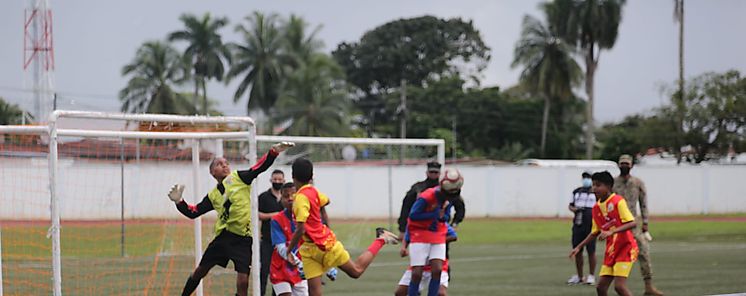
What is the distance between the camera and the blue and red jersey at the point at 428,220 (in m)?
11.5

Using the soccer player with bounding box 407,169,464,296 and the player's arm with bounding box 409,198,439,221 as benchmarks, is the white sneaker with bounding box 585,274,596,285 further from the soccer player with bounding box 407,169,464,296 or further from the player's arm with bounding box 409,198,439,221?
the player's arm with bounding box 409,198,439,221

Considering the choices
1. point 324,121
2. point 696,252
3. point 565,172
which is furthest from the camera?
point 324,121

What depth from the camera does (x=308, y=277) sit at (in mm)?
10797

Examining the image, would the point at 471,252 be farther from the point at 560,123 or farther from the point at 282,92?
the point at 560,123

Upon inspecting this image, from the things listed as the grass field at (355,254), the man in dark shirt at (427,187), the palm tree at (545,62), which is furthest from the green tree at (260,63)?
the man in dark shirt at (427,187)

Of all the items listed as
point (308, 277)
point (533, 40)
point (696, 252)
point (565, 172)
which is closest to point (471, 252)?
point (696, 252)

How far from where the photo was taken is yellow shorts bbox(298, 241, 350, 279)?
10.7 meters

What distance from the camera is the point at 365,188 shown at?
122 ft

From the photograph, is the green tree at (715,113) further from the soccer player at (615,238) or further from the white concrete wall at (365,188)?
the soccer player at (615,238)

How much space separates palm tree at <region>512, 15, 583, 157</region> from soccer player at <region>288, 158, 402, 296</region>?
61703 mm

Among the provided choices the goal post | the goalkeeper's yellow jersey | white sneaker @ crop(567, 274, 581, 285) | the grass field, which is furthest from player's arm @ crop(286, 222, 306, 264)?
white sneaker @ crop(567, 274, 581, 285)

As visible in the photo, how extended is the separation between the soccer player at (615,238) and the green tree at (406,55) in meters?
70.6

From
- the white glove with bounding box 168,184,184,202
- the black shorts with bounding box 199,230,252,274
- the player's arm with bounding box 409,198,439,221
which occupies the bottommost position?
the black shorts with bounding box 199,230,252,274

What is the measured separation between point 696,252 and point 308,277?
49.9ft
